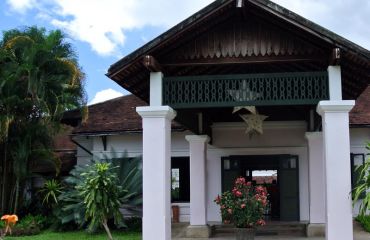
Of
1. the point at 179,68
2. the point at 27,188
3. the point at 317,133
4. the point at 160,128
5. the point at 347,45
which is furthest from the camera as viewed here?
the point at 27,188

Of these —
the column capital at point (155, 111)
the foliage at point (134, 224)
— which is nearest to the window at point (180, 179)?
the foliage at point (134, 224)

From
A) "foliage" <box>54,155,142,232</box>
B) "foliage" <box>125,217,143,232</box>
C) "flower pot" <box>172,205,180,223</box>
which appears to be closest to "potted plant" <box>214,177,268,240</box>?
"foliage" <box>54,155,142,232</box>

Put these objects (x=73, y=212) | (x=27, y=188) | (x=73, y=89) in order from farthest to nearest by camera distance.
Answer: (x=27, y=188), (x=73, y=89), (x=73, y=212)

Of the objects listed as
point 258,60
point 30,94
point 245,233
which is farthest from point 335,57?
point 30,94

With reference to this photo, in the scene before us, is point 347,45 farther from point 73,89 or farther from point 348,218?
point 73,89

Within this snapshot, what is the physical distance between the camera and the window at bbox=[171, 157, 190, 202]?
18078mm

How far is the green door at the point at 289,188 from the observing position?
16.0 meters

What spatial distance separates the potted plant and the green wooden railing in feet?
8.60

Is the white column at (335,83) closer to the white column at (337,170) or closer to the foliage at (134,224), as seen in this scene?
the white column at (337,170)

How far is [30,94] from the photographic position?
15734 millimetres

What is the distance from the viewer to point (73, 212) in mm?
15312

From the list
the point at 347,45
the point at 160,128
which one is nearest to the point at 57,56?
the point at 160,128

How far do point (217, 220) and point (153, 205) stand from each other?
8.02 meters

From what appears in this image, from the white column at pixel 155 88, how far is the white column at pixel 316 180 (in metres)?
5.54
